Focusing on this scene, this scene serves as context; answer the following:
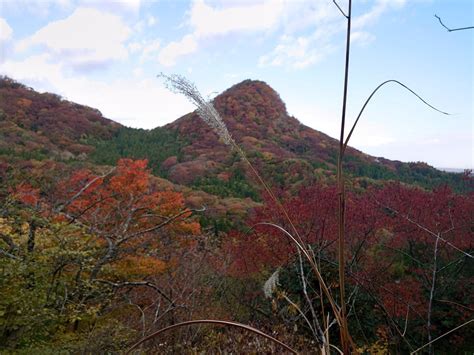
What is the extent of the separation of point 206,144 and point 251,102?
43.4 ft

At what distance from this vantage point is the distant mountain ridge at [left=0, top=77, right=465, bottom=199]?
81.3ft

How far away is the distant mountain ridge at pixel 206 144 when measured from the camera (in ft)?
81.3

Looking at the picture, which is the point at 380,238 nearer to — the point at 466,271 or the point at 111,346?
the point at 466,271

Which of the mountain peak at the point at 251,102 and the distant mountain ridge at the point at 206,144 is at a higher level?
the mountain peak at the point at 251,102

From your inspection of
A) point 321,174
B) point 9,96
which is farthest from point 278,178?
point 9,96

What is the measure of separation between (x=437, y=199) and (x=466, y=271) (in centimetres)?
200

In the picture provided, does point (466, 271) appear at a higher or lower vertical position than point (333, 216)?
lower

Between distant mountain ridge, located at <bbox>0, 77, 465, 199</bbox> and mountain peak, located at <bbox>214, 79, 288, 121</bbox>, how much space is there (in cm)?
13

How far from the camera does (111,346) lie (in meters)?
4.70

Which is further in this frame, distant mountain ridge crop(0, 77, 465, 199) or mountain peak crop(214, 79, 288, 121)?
mountain peak crop(214, 79, 288, 121)

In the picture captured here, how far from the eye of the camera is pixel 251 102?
48.4m

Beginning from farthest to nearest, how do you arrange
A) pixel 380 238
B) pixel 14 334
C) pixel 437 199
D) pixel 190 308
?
pixel 380 238 → pixel 437 199 → pixel 190 308 → pixel 14 334

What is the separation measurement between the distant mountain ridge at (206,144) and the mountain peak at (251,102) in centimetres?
13

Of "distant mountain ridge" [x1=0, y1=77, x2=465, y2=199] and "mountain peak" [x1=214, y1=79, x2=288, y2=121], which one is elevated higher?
"mountain peak" [x1=214, y1=79, x2=288, y2=121]
